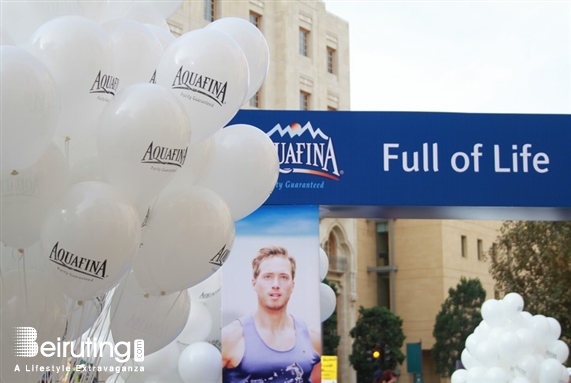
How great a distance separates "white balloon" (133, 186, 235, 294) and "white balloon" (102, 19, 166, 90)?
0.73m

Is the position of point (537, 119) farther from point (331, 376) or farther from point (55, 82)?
point (331, 376)

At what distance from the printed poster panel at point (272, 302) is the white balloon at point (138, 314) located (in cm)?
336

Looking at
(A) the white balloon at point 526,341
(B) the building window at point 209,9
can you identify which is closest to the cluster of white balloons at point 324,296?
(A) the white balloon at point 526,341

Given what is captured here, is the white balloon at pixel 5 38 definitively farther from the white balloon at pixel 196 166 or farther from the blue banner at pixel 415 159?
the blue banner at pixel 415 159

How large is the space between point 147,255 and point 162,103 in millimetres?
929

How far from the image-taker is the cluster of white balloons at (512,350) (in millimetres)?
11570

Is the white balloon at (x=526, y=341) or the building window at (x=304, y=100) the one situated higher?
the building window at (x=304, y=100)

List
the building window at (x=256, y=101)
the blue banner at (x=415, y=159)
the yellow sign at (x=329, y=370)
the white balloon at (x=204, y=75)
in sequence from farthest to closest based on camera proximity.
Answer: the building window at (x=256, y=101)
the yellow sign at (x=329, y=370)
the blue banner at (x=415, y=159)
the white balloon at (x=204, y=75)

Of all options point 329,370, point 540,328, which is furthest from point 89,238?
point 329,370

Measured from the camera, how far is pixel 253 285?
8836 millimetres

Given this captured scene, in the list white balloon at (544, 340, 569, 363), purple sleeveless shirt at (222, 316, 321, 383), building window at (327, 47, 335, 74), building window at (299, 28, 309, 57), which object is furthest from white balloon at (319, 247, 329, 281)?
building window at (327, 47, 335, 74)

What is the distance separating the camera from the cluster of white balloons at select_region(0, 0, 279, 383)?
173 inches

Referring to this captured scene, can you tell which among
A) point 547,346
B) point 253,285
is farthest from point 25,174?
point 547,346

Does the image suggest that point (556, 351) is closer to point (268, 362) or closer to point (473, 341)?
point (473, 341)
